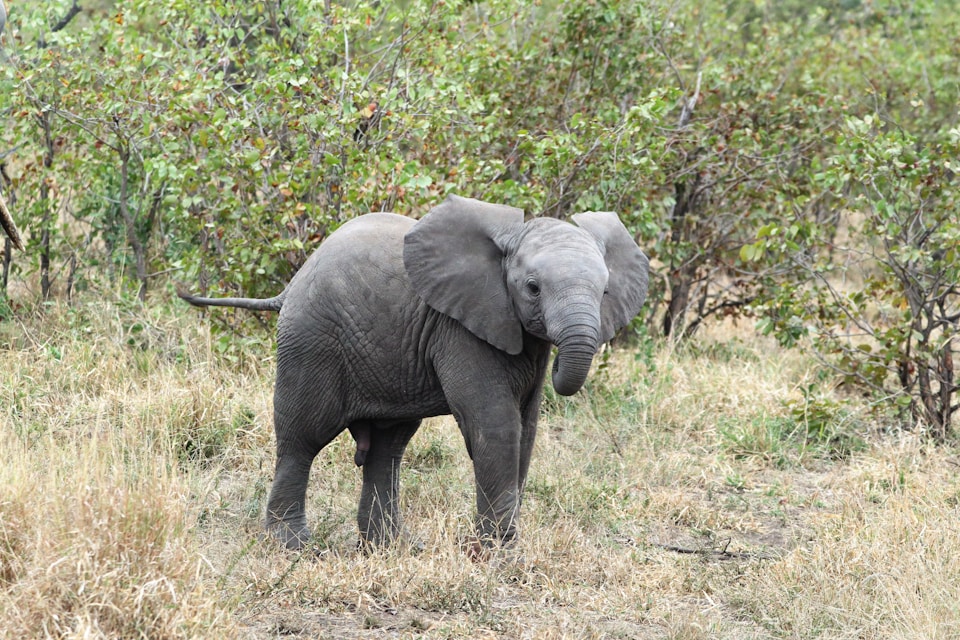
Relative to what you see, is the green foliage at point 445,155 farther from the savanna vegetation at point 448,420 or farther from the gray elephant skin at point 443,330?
the gray elephant skin at point 443,330

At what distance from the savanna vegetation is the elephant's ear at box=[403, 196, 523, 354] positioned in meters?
0.94

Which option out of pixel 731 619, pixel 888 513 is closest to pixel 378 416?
pixel 731 619

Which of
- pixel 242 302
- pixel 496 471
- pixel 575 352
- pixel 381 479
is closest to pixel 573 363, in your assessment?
pixel 575 352

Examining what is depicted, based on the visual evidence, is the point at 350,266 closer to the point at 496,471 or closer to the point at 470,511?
the point at 496,471

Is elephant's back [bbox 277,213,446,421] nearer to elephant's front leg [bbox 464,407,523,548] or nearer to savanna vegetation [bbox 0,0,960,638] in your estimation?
elephant's front leg [bbox 464,407,523,548]

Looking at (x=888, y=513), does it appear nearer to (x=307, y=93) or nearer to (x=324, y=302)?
(x=324, y=302)

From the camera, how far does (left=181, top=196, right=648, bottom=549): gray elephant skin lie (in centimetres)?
477

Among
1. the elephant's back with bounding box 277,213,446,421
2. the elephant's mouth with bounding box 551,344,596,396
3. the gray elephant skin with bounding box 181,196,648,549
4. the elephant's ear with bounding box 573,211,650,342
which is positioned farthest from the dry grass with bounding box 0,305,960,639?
the elephant's ear with bounding box 573,211,650,342

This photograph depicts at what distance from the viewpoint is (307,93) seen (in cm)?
720

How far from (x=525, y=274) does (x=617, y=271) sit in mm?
499

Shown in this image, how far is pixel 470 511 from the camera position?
563 centimetres

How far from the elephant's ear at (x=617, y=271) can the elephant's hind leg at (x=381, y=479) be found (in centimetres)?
114

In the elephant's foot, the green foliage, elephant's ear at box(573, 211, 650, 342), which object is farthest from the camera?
the green foliage

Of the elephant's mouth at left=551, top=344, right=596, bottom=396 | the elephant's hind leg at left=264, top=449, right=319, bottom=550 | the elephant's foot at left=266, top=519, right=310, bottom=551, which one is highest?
the elephant's mouth at left=551, top=344, right=596, bottom=396
